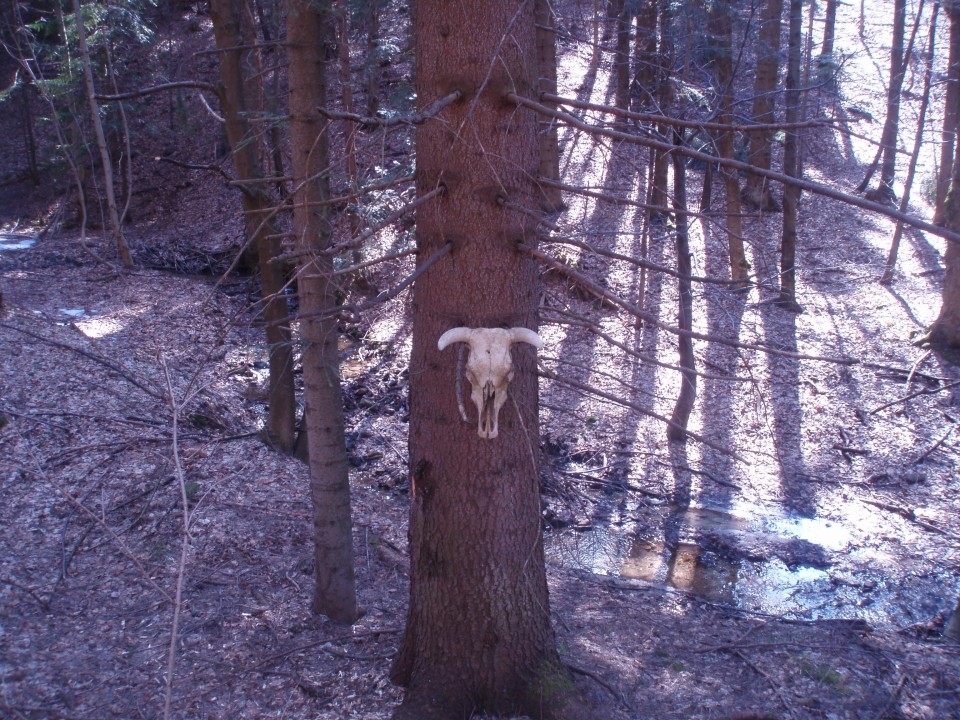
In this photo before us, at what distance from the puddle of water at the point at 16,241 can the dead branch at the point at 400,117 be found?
57.1ft

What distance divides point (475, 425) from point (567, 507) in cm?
608

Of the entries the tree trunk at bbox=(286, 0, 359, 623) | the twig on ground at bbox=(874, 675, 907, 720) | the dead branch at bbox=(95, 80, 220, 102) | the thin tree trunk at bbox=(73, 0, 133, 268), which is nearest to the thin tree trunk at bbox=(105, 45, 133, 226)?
the thin tree trunk at bbox=(73, 0, 133, 268)

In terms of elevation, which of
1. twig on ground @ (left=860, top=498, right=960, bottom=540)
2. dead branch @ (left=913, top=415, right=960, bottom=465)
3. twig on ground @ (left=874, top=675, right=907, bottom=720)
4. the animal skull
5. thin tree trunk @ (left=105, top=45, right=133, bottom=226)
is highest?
thin tree trunk @ (left=105, top=45, right=133, bottom=226)

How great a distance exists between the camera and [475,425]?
429 cm

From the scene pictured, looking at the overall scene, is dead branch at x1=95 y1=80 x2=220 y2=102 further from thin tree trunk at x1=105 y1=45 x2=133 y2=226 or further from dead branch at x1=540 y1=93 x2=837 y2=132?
dead branch at x1=540 y1=93 x2=837 y2=132

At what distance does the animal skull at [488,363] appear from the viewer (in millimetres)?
4051

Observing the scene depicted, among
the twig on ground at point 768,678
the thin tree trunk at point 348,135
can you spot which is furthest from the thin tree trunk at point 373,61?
the twig on ground at point 768,678

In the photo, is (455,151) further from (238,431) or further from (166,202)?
(166,202)

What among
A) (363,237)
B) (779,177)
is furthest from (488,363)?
(779,177)

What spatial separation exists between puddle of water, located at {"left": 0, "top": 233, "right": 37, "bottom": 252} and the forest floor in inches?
70.7

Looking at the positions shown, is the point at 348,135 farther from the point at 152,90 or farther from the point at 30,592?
the point at 30,592

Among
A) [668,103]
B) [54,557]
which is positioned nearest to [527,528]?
[54,557]

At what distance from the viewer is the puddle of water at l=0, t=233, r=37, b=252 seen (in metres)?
18.8

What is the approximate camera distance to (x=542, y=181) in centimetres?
435
